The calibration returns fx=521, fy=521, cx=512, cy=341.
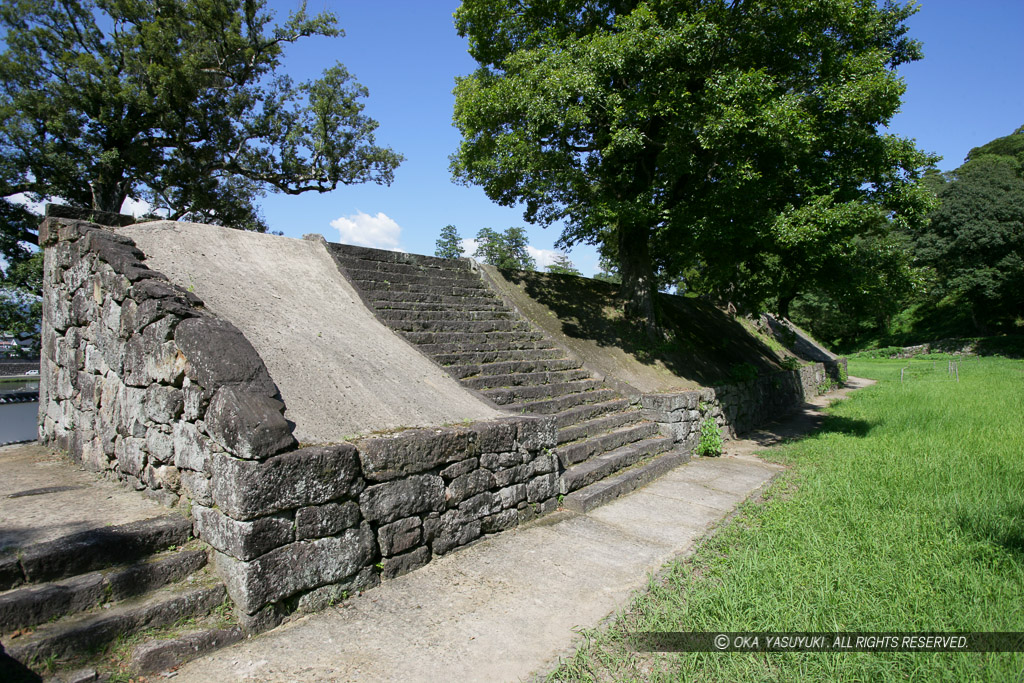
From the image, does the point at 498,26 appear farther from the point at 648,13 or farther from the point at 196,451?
the point at 196,451

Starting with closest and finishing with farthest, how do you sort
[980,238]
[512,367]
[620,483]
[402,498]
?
[402,498] < [620,483] < [512,367] < [980,238]

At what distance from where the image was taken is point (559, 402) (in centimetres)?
674

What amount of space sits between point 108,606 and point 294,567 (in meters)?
0.94

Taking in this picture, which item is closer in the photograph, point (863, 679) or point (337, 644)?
point (863, 679)

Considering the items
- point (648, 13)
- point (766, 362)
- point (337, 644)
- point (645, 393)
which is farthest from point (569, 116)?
point (766, 362)

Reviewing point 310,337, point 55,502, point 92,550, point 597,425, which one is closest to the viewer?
point 92,550

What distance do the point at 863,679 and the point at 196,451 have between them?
3.99 metres

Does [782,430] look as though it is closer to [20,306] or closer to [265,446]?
[265,446]

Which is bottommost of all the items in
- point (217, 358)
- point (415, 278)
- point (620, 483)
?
point (620, 483)

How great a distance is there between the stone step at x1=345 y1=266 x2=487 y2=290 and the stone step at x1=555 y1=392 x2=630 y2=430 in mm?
3053

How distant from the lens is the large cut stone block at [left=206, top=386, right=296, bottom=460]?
3113 mm

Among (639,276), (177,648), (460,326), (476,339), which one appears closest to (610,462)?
(476,339)

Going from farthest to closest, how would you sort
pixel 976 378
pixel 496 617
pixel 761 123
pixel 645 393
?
pixel 976 378 → pixel 645 393 → pixel 761 123 → pixel 496 617

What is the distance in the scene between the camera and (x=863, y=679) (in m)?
2.51
